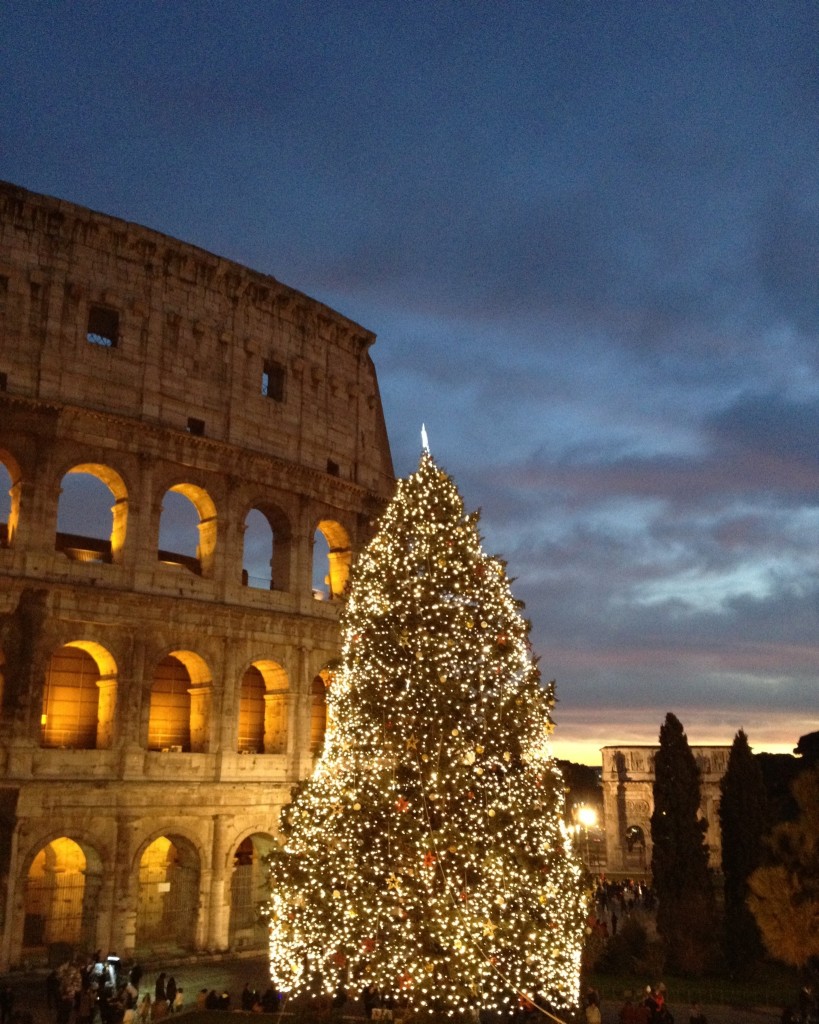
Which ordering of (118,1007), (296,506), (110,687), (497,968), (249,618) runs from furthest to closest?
(296,506) → (249,618) → (110,687) → (118,1007) → (497,968)

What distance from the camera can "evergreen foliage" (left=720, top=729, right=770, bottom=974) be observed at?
82.5ft

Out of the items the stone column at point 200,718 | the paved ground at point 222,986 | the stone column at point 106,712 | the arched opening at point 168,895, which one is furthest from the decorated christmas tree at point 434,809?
the stone column at point 200,718

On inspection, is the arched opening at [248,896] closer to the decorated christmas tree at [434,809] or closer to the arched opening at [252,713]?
the arched opening at [252,713]

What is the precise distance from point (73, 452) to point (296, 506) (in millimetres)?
6579

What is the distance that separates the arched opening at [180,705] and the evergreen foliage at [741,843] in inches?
585

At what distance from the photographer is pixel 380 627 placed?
15.0m

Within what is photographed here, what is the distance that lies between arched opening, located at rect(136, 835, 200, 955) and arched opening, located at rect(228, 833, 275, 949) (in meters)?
1.16

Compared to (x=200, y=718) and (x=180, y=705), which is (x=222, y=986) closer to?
(x=200, y=718)

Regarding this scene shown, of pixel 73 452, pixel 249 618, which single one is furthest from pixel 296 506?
pixel 73 452

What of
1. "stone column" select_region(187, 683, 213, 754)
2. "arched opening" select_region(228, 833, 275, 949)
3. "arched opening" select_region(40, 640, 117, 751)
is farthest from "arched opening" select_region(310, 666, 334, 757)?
"arched opening" select_region(40, 640, 117, 751)

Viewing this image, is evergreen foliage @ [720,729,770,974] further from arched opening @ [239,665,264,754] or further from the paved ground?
arched opening @ [239,665,264,754]

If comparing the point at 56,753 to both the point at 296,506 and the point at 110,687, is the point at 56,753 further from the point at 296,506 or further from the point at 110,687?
the point at 296,506

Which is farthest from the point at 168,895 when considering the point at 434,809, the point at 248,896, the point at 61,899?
the point at 434,809

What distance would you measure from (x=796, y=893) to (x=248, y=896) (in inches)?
535
